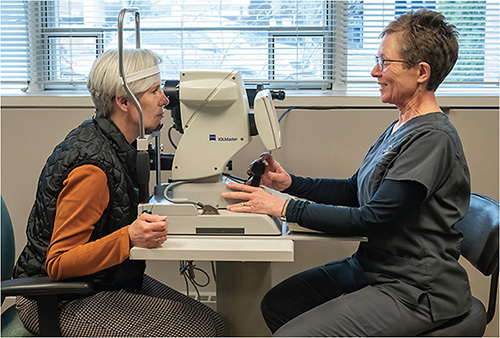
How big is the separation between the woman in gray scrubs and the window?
0.91m

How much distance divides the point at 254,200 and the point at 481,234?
641 mm

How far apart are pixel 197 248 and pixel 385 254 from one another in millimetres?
512

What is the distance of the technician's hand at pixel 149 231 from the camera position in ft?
4.49

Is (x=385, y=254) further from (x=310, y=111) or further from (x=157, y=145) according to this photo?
(x=310, y=111)

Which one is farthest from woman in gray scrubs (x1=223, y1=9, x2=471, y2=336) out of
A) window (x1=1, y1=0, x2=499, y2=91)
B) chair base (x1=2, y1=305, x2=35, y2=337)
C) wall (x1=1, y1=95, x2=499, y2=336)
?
window (x1=1, y1=0, x2=499, y2=91)

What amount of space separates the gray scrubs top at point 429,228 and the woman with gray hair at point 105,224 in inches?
22.3

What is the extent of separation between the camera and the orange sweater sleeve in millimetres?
1373

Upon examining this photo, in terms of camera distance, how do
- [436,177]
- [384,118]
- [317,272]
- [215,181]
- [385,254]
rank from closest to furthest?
1. [436,177]
2. [385,254]
3. [215,181]
4. [317,272]
5. [384,118]

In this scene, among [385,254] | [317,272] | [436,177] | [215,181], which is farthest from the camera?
[317,272]

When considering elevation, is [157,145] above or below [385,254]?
above

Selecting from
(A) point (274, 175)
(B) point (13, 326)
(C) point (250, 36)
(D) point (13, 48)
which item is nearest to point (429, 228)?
(A) point (274, 175)

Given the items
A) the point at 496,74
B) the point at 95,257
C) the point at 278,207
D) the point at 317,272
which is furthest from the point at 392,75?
the point at 496,74

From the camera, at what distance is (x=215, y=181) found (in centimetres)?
158

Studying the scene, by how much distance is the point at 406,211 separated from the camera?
54.2 inches
